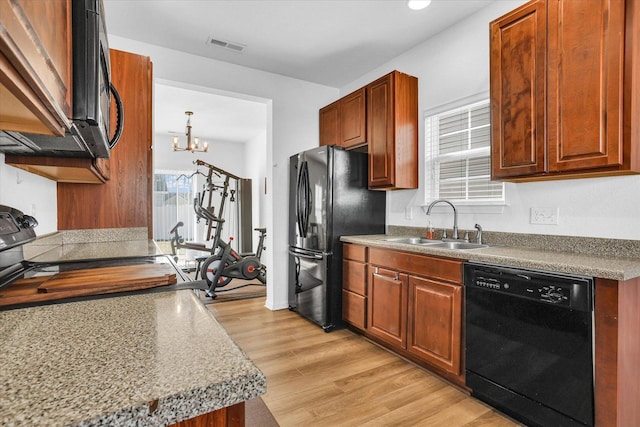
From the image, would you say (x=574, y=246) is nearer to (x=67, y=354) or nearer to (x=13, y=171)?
(x=67, y=354)

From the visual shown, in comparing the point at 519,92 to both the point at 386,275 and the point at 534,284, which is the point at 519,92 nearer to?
the point at 534,284

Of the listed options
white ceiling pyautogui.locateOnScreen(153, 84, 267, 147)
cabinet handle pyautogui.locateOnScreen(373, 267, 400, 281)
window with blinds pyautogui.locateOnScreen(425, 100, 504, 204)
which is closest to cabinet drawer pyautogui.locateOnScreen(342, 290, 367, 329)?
cabinet handle pyautogui.locateOnScreen(373, 267, 400, 281)

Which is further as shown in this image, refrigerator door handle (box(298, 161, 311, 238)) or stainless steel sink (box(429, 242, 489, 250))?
refrigerator door handle (box(298, 161, 311, 238))

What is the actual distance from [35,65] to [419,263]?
2.36m

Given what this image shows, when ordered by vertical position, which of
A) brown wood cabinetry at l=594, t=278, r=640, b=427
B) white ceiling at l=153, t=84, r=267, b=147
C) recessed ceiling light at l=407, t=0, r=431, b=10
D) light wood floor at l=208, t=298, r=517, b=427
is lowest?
light wood floor at l=208, t=298, r=517, b=427

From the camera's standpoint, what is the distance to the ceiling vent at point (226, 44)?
319 cm

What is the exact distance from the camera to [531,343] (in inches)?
68.6

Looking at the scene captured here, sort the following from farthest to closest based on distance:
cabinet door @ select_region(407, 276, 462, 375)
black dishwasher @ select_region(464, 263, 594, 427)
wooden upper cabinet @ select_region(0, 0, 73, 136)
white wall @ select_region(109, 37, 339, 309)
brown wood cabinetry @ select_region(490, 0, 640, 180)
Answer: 1. white wall @ select_region(109, 37, 339, 309)
2. cabinet door @ select_region(407, 276, 462, 375)
3. brown wood cabinetry @ select_region(490, 0, 640, 180)
4. black dishwasher @ select_region(464, 263, 594, 427)
5. wooden upper cabinet @ select_region(0, 0, 73, 136)

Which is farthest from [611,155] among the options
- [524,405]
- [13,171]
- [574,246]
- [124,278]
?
[13,171]

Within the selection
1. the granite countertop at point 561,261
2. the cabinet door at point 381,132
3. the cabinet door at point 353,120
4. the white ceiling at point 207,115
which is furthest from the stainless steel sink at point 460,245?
the white ceiling at point 207,115

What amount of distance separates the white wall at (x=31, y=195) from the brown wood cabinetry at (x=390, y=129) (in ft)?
8.67

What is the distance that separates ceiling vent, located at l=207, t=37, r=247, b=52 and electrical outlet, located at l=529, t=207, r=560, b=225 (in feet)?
9.85

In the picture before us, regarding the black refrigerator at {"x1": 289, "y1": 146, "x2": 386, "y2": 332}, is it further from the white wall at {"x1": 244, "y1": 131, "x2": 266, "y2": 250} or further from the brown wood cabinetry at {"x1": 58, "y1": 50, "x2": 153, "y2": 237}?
the white wall at {"x1": 244, "y1": 131, "x2": 266, "y2": 250}

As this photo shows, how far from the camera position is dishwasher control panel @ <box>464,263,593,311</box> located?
154 cm
